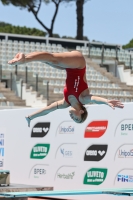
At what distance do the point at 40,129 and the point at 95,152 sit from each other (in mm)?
1968

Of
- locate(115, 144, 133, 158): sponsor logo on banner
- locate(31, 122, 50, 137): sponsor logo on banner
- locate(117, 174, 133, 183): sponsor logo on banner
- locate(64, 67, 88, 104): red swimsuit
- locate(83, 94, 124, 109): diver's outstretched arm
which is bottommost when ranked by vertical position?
locate(117, 174, 133, 183): sponsor logo on banner

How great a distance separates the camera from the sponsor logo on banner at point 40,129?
12164 millimetres

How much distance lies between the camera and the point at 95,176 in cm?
1070

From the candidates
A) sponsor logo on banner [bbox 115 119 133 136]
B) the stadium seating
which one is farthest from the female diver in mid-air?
the stadium seating

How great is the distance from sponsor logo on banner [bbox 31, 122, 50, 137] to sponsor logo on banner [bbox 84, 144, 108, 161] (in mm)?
1487

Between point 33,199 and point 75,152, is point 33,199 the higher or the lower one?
the lower one

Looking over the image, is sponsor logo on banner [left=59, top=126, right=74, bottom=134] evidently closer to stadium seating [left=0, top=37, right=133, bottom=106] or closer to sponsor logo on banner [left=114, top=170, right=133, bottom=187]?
sponsor logo on banner [left=114, top=170, right=133, bottom=187]

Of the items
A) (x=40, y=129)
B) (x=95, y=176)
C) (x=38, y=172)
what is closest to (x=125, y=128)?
(x=95, y=176)

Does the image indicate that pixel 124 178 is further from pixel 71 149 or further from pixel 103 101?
pixel 103 101

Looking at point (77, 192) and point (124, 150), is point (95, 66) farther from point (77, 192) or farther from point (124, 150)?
point (77, 192)

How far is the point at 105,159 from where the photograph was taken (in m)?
10.6

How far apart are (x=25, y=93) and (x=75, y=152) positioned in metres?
7.38

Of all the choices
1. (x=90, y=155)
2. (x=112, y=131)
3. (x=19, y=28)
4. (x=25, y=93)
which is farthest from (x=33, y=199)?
(x=19, y=28)

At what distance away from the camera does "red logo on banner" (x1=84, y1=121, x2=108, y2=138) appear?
1070 cm
